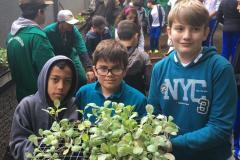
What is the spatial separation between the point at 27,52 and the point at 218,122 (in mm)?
2546

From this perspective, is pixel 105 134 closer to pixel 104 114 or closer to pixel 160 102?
pixel 104 114

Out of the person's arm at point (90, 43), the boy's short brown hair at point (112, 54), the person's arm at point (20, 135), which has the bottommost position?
the person's arm at point (90, 43)

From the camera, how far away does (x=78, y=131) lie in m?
1.92

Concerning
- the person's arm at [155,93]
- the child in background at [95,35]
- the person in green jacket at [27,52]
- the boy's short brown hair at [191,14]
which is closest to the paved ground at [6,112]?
the person in green jacket at [27,52]

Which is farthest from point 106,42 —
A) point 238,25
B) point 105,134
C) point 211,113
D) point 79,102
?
point 238,25

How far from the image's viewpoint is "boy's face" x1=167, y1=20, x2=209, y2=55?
218 cm

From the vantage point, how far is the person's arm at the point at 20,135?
2.38m

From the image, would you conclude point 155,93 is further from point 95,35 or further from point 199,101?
point 95,35

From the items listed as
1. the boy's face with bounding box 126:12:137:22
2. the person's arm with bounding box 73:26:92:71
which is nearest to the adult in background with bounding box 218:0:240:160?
the boy's face with bounding box 126:12:137:22

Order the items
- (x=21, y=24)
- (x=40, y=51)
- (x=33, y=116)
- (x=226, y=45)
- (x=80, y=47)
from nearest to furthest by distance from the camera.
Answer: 1. (x=33, y=116)
2. (x=40, y=51)
3. (x=21, y=24)
4. (x=80, y=47)
5. (x=226, y=45)

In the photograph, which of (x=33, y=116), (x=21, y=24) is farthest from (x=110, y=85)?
(x=21, y=24)

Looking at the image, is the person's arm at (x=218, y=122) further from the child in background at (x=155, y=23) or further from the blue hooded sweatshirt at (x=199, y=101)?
the child in background at (x=155, y=23)

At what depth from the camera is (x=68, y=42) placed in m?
5.21

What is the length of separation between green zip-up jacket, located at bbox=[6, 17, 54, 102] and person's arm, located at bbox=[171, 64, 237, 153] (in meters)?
2.33
